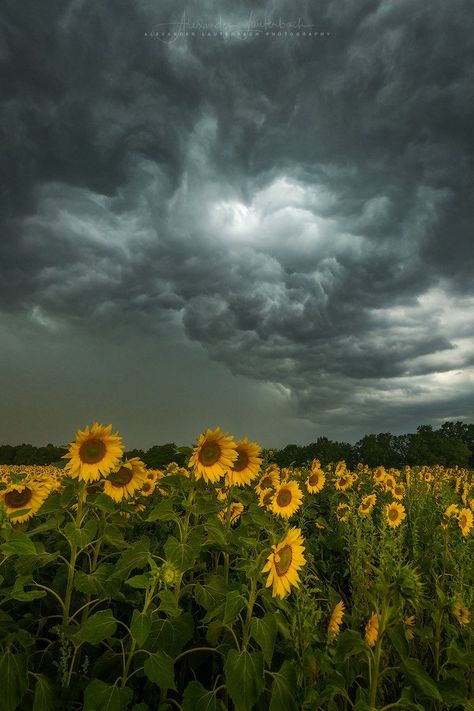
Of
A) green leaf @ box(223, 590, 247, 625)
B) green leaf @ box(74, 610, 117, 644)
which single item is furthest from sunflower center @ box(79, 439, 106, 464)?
green leaf @ box(223, 590, 247, 625)

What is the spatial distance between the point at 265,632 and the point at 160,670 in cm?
67

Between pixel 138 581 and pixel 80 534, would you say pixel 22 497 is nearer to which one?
pixel 80 534

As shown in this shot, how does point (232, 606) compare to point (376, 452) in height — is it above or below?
below

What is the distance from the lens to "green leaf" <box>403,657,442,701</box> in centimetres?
283

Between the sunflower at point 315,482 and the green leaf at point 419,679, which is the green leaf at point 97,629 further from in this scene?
the sunflower at point 315,482

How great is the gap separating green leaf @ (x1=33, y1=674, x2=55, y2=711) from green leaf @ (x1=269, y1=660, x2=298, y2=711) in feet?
4.53

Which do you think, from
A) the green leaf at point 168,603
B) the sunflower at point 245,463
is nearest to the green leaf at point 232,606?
the green leaf at point 168,603

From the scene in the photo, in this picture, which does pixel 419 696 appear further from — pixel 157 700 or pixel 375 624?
pixel 157 700

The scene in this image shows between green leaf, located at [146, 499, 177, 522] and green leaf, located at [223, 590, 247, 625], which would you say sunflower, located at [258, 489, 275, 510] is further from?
green leaf, located at [223, 590, 247, 625]

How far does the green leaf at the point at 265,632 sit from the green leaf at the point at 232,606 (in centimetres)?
12

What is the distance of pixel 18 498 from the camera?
17.4 ft

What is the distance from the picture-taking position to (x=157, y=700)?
3.94 meters

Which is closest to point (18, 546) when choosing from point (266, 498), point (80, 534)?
point (80, 534)

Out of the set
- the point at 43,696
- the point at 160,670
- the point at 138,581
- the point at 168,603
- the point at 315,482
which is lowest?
the point at 43,696
